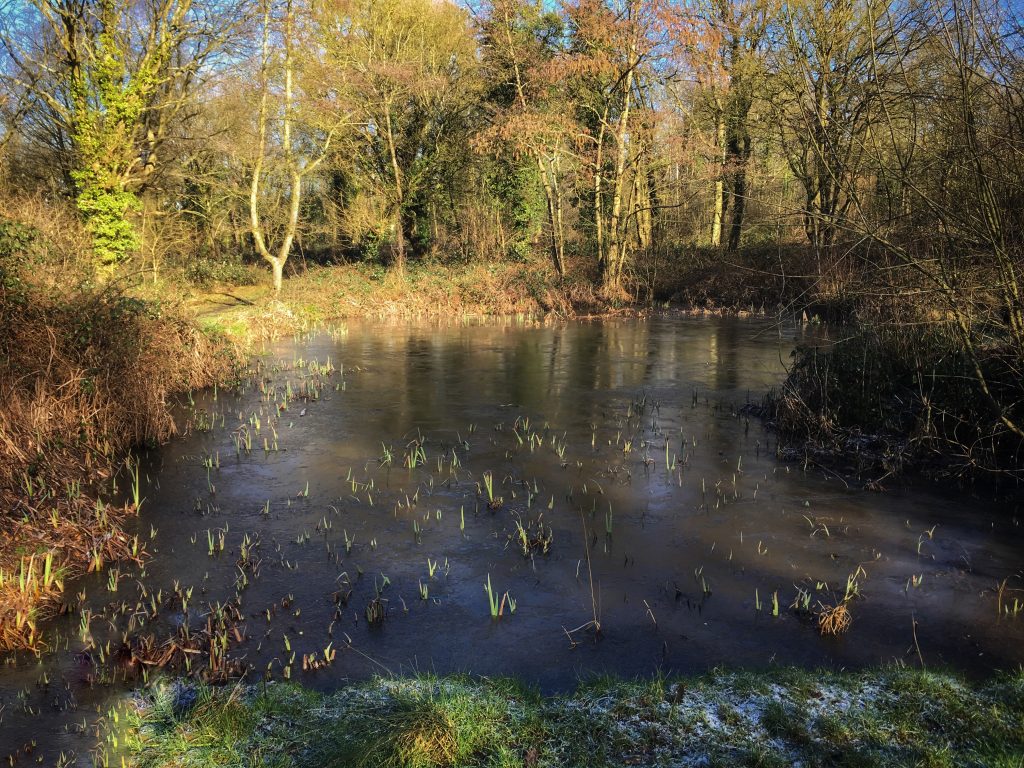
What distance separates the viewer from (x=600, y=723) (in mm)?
4004

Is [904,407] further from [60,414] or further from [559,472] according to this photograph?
[60,414]

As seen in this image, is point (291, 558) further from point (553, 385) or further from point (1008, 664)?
point (553, 385)

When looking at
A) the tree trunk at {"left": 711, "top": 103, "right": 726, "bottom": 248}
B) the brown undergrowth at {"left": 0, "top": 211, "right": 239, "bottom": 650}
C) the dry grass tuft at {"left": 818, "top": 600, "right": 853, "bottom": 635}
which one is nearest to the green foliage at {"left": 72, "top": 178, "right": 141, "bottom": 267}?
the brown undergrowth at {"left": 0, "top": 211, "right": 239, "bottom": 650}

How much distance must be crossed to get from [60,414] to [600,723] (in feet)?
25.1

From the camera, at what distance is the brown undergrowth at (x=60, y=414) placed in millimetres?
6012

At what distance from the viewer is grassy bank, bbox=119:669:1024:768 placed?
146 inches

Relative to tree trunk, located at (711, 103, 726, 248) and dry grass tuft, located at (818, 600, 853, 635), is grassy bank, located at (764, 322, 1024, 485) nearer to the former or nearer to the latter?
dry grass tuft, located at (818, 600, 853, 635)

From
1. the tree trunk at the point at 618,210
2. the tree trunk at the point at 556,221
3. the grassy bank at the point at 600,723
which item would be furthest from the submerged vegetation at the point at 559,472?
the tree trunk at the point at 556,221

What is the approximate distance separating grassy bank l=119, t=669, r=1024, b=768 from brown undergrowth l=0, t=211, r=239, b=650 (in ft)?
6.76

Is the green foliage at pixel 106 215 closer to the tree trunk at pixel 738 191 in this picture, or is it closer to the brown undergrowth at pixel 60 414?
the brown undergrowth at pixel 60 414

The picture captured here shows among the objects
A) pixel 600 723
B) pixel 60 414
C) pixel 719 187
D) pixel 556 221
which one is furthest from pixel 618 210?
pixel 600 723

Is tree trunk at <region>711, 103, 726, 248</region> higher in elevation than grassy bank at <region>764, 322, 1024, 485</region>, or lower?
higher

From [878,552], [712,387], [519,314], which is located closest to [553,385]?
[712,387]

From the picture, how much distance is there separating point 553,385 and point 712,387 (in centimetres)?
311
